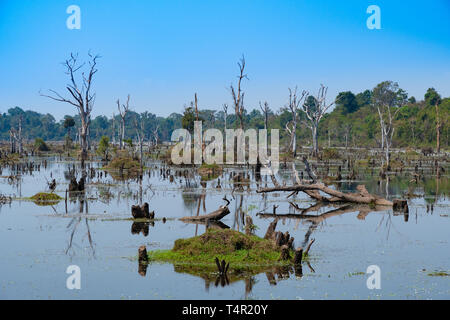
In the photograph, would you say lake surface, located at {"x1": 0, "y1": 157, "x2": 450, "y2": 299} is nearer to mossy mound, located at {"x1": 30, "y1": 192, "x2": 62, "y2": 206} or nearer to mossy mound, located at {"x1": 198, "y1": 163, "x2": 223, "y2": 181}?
mossy mound, located at {"x1": 30, "y1": 192, "x2": 62, "y2": 206}

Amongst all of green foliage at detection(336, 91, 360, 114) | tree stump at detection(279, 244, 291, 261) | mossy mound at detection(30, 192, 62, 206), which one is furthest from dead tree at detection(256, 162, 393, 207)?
Answer: green foliage at detection(336, 91, 360, 114)

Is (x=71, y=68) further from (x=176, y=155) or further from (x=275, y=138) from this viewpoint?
(x=275, y=138)

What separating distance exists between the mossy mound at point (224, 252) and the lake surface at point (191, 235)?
2.35 ft

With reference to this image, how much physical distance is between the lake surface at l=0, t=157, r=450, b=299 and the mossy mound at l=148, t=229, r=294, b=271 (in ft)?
2.35

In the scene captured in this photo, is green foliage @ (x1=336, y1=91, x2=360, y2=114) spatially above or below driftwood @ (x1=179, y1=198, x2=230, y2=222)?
above

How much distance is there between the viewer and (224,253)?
17.2 m

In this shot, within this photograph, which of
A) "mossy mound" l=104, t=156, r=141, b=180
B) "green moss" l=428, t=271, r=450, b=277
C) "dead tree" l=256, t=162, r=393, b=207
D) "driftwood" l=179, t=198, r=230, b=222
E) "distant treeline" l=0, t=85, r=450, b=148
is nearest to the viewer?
"green moss" l=428, t=271, r=450, b=277

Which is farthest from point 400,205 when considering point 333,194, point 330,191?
point 330,191

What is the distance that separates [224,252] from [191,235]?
411 cm

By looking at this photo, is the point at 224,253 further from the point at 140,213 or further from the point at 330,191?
the point at 330,191

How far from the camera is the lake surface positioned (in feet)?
46.9

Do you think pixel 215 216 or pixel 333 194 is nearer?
pixel 215 216

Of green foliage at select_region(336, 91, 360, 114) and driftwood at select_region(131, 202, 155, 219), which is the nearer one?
driftwood at select_region(131, 202, 155, 219)

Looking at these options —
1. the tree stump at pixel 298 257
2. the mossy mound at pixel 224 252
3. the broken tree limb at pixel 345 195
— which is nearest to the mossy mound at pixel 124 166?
the broken tree limb at pixel 345 195
